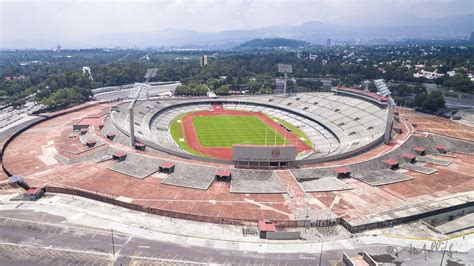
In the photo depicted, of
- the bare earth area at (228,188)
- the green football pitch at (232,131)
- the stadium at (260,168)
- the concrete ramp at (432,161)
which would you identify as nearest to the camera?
the bare earth area at (228,188)

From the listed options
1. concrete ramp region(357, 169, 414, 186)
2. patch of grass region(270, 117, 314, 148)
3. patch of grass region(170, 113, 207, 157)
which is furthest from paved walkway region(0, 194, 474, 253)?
patch of grass region(270, 117, 314, 148)

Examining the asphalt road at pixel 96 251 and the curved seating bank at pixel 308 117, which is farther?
the curved seating bank at pixel 308 117

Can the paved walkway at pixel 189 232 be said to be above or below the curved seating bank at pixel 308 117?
below

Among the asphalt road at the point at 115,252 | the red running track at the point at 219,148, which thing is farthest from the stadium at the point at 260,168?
the asphalt road at the point at 115,252

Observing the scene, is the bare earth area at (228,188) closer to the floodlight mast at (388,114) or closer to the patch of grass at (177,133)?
the floodlight mast at (388,114)

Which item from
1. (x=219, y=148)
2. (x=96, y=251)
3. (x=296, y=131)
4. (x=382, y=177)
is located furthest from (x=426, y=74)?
(x=96, y=251)

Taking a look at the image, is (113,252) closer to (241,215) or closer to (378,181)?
(241,215)
